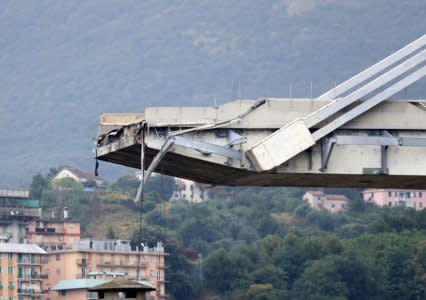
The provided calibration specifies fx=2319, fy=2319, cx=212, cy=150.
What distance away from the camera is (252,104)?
56.5 m

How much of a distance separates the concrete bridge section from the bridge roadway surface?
0.9 inches

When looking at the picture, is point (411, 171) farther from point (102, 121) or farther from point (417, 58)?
point (102, 121)

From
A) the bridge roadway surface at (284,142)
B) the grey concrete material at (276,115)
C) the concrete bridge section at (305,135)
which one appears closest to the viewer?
the concrete bridge section at (305,135)

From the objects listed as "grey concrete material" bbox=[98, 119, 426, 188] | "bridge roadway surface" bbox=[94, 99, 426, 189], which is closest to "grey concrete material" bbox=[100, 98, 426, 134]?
"bridge roadway surface" bbox=[94, 99, 426, 189]

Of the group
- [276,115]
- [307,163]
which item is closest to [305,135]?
[307,163]

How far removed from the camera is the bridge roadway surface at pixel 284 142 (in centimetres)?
5588

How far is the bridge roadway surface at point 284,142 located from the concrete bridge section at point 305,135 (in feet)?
0.08

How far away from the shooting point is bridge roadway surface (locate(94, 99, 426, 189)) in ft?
183

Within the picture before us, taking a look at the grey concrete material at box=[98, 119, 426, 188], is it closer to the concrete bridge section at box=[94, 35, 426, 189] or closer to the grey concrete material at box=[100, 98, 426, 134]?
the concrete bridge section at box=[94, 35, 426, 189]

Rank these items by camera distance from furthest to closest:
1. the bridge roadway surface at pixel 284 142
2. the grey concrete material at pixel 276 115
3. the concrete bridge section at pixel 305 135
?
the grey concrete material at pixel 276 115 → the bridge roadway surface at pixel 284 142 → the concrete bridge section at pixel 305 135

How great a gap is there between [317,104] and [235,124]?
6.98 feet

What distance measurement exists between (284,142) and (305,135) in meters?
0.58

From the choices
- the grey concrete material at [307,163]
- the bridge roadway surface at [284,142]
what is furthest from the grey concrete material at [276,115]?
the grey concrete material at [307,163]

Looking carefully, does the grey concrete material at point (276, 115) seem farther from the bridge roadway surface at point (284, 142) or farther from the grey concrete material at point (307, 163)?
the grey concrete material at point (307, 163)
